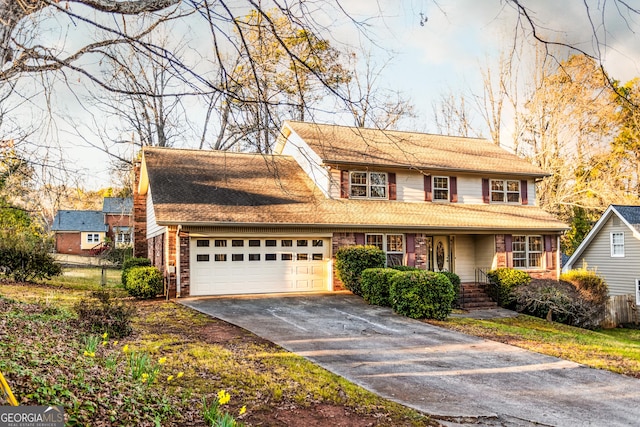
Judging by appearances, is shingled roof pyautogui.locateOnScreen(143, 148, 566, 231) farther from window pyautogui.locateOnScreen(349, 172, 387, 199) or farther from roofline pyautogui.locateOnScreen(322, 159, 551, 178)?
roofline pyautogui.locateOnScreen(322, 159, 551, 178)

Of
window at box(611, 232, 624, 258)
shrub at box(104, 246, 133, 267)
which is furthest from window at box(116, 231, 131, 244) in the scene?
window at box(611, 232, 624, 258)

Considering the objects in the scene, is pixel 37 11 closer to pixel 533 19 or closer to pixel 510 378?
pixel 533 19

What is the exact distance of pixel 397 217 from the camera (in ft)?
66.0

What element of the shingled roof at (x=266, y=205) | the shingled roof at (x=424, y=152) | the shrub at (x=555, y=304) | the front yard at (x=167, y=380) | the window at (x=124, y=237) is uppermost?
the shingled roof at (x=424, y=152)

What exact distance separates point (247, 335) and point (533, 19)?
873 centimetres

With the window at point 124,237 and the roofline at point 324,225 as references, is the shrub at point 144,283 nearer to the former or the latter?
the roofline at point 324,225

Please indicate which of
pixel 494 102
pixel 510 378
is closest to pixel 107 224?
pixel 494 102

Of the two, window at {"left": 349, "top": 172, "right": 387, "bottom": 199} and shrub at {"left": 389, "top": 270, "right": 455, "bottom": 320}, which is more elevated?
window at {"left": 349, "top": 172, "right": 387, "bottom": 199}

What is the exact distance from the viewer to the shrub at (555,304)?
746 inches

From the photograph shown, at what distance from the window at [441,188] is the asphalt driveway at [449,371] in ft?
29.8

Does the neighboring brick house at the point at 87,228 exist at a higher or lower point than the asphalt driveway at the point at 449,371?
higher

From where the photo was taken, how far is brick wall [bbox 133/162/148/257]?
23391 mm

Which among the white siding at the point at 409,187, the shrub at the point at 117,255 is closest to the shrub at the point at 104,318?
Result: the white siding at the point at 409,187

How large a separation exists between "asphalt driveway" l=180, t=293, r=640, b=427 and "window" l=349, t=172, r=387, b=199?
289 inches
